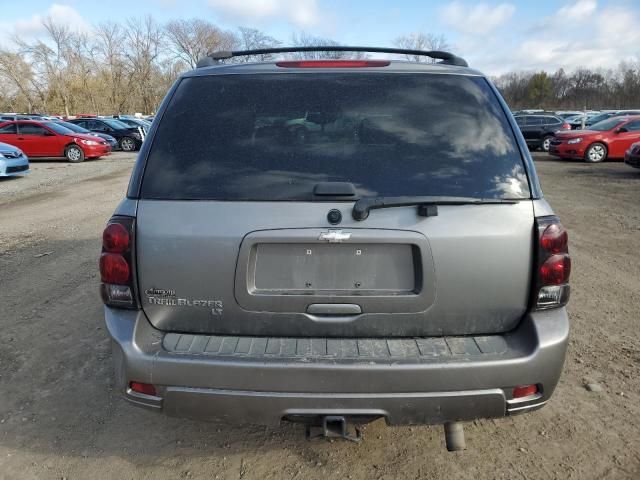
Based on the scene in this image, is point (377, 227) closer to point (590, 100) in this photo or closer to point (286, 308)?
point (286, 308)

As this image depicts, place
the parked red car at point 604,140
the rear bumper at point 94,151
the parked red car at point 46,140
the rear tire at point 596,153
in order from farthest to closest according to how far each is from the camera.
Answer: the rear bumper at point 94,151 < the parked red car at point 46,140 < the rear tire at point 596,153 < the parked red car at point 604,140

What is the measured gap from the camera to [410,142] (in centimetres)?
223

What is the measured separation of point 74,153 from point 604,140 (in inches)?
788

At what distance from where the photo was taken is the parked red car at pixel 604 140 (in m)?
17.0

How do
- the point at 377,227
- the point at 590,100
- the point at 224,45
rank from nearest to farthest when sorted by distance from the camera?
the point at 377,227
the point at 224,45
the point at 590,100

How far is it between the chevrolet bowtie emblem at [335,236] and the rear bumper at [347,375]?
0.47 meters

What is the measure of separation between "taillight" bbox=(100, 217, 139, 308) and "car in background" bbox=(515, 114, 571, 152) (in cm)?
2334

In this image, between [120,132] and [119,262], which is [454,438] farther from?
[120,132]

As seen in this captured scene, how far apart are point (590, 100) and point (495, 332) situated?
89949 millimetres

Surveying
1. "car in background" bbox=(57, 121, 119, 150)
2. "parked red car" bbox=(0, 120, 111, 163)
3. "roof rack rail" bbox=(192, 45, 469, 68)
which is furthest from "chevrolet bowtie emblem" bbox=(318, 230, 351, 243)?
"car in background" bbox=(57, 121, 119, 150)

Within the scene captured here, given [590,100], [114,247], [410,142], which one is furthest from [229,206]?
[590,100]

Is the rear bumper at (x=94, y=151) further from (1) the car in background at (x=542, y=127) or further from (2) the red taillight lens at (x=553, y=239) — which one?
(2) the red taillight lens at (x=553, y=239)

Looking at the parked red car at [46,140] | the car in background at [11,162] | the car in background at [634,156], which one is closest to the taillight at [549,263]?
the car in background at [634,156]

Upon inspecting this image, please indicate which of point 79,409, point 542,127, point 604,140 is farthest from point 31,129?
point 542,127
